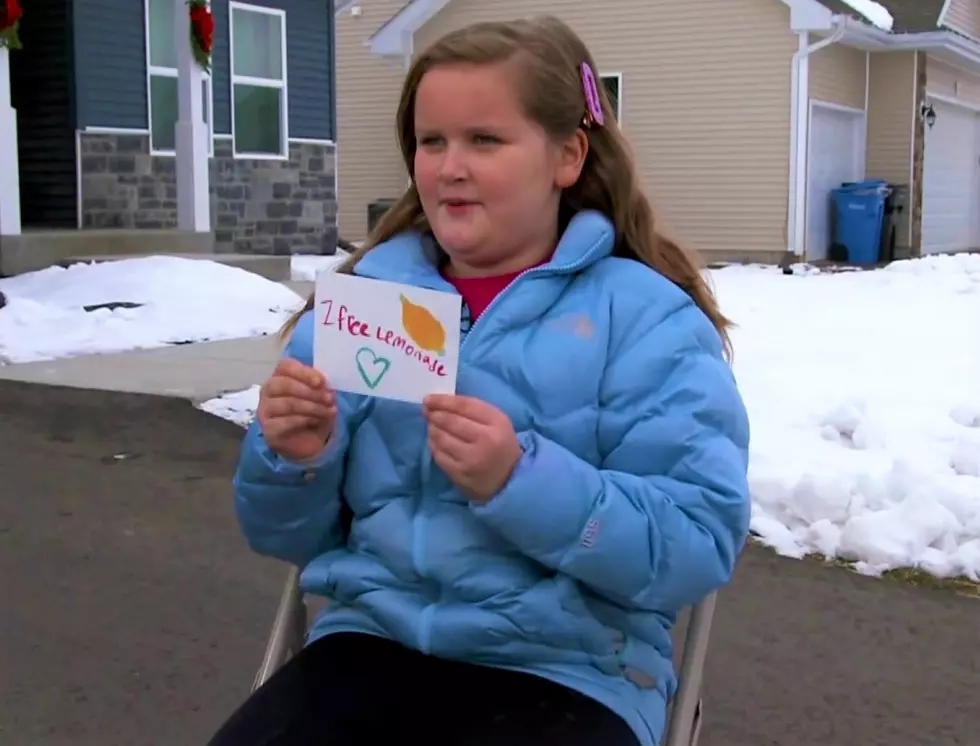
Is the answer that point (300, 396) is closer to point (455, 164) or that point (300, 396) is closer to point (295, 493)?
point (295, 493)

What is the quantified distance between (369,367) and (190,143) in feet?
43.4

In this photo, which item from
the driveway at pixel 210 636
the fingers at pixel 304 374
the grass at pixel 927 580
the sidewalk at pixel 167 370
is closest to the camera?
the fingers at pixel 304 374

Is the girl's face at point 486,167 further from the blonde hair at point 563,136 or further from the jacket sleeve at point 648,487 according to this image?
the jacket sleeve at point 648,487

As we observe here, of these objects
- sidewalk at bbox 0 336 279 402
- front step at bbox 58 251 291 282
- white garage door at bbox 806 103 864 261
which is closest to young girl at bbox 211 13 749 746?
sidewalk at bbox 0 336 279 402

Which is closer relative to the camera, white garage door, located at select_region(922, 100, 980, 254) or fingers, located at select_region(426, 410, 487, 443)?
fingers, located at select_region(426, 410, 487, 443)

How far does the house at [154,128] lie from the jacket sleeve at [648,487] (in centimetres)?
1134

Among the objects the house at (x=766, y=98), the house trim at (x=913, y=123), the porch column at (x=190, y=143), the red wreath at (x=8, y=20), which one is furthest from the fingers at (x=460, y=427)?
the house trim at (x=913, y=123)

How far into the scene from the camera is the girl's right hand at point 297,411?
208 centimetres

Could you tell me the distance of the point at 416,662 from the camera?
2.12 m

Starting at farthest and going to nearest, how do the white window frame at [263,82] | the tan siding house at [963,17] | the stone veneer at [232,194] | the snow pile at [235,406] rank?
the tan siding house at [963,17] < the white window frame at [263,82] < the stone veneer at [232,194] < the snow pile at [235,406]

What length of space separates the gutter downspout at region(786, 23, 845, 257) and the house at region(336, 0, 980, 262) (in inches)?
0.8

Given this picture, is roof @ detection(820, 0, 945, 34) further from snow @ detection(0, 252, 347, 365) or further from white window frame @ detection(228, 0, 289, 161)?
snow @ detection(0, 252, 347, 365)

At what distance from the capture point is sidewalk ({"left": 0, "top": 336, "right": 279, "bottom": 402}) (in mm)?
8273

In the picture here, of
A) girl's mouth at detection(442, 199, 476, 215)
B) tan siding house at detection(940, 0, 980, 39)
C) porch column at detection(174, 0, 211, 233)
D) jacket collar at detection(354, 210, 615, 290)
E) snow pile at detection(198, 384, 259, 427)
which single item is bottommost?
snow pile at detection(198, 384, 259, 427)
